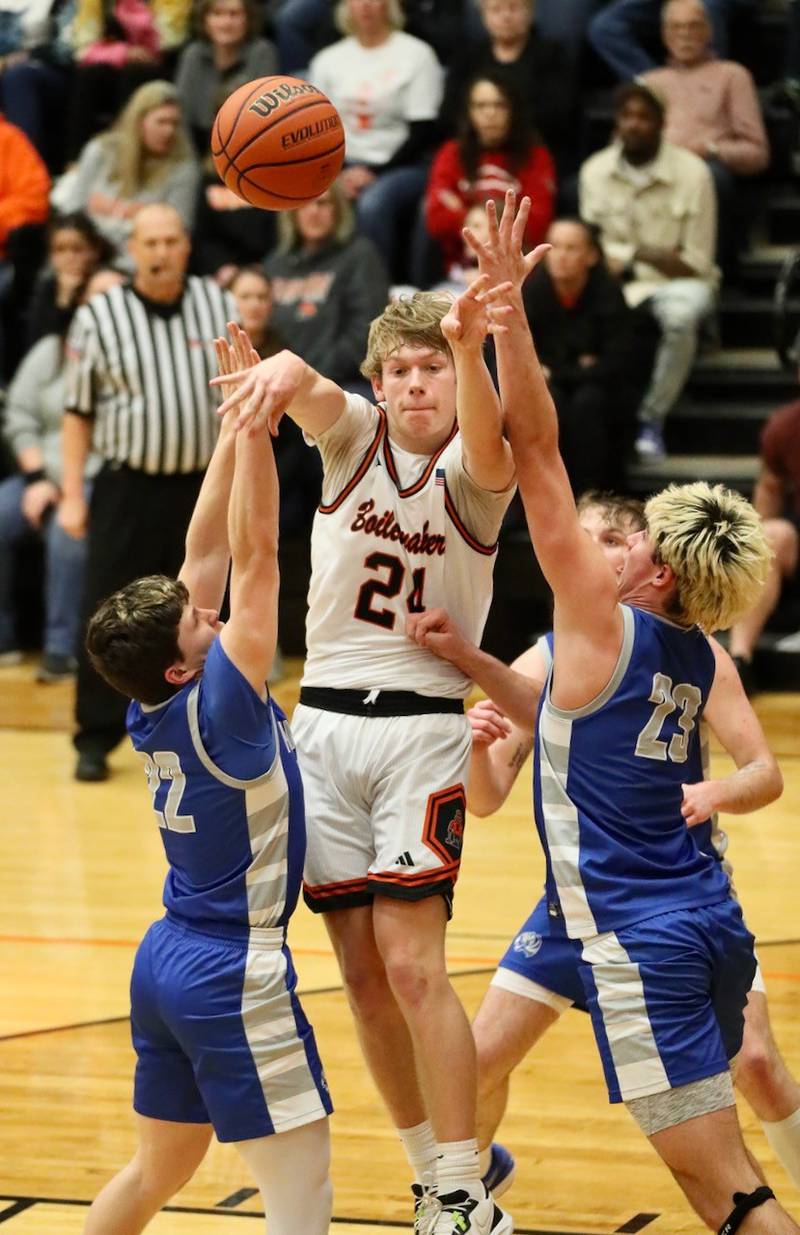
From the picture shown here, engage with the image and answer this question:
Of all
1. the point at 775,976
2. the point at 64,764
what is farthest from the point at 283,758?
the point at 64,764

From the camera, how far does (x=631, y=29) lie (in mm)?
11867

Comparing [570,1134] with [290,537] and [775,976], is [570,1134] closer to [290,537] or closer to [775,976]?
[775,976]

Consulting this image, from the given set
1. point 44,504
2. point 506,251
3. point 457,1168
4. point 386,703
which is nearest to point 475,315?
point 506,251

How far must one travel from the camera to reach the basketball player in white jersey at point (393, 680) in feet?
14.5

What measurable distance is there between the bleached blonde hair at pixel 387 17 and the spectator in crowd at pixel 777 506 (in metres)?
3.67

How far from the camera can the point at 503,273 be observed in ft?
13.4

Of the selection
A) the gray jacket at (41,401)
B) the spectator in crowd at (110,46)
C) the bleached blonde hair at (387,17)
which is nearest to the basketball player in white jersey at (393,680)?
the gray jacket at (41,401)

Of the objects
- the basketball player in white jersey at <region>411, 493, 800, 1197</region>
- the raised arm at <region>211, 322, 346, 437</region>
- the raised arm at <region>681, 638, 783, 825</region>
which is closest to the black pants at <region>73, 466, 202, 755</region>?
the basketball player in white jersey at <region>411, 493, 800, 1197</region>

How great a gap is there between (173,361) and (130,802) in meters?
2.01

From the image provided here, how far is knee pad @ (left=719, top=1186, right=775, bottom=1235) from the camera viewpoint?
3699mm

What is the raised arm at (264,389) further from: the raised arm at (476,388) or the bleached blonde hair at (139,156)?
the bleached blonde hair at (139,156)

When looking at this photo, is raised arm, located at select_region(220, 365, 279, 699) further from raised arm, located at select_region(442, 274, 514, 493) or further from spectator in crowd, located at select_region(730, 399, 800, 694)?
spectator in crowd, located at select_region(730, 399, 800, 694)

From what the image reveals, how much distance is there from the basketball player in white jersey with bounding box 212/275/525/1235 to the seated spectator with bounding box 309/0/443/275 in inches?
274

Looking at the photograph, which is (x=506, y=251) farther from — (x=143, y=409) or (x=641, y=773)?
(x=143, y=409)
